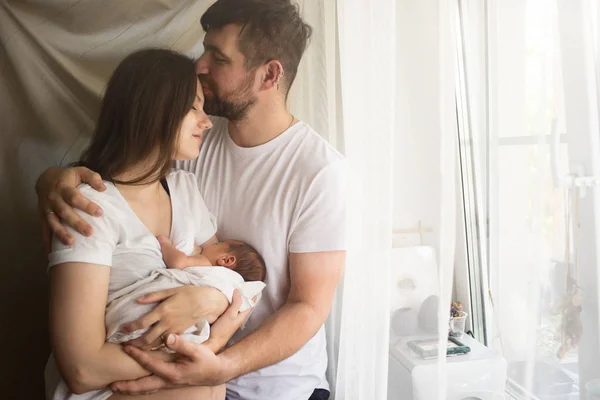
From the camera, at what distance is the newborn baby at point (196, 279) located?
867 mm

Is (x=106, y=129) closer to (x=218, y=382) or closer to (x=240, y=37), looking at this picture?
(x=240, y=37)

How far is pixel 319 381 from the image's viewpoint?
1129 mm

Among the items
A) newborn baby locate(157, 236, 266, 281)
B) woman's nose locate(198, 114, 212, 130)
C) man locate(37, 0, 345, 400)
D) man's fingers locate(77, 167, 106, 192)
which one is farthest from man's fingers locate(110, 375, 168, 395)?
woman's nose locate(198, 114, 212, 130)

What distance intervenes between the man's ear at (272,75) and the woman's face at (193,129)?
147mm

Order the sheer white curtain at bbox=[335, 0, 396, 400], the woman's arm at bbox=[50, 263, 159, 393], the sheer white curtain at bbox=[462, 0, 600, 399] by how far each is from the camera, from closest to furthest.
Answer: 1. the sheer white curtain at bbox=[462, 0, 600, 399]
2. the woman's arm at bbox=[50, 263, 159, 393]
3. the sheer white curtain at bbox=[335, 0, 396, 400]

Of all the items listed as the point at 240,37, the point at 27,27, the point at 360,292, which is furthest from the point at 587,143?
the point at 27,27

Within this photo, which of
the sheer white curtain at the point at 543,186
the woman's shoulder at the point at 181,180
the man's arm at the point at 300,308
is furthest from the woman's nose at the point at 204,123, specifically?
the sheer white curtain at the point at 543,186

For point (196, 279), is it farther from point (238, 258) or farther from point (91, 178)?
point (91, 178)

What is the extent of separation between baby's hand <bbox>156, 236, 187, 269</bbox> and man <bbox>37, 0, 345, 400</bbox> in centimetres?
14

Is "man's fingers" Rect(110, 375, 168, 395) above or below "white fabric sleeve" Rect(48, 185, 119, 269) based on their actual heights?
below

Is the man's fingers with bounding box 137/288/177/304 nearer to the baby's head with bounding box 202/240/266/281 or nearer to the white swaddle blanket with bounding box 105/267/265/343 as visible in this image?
the white swaddle blanket with bounding box 105/267/265/343

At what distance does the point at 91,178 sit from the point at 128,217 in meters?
0.11

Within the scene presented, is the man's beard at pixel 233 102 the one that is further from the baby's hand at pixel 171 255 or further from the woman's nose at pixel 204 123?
the baby's hand at pixel 171 255

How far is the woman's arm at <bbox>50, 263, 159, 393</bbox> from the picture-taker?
844 millimetres
